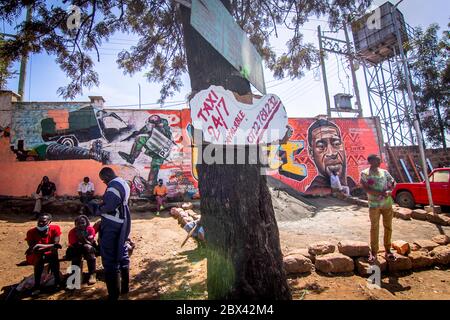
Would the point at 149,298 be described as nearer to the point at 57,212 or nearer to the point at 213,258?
the point at 213,258

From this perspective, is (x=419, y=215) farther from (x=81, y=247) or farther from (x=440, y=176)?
(x=81, y=247)

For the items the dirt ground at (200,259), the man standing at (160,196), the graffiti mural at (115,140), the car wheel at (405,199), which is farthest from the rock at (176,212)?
the car wheel at (405,199)

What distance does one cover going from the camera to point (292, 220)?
829cm

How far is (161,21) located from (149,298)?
14.5ft

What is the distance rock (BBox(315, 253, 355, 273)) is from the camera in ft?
12.2

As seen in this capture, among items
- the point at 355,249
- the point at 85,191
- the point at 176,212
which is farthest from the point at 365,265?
the point at 85,191

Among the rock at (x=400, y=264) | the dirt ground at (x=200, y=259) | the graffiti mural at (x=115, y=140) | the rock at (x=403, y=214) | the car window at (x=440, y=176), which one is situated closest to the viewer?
the dirt ground at (x=200, y=259)

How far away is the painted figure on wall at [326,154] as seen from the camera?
13.0 m

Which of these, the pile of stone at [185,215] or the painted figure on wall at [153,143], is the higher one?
the painted figure on wall at [153,143]

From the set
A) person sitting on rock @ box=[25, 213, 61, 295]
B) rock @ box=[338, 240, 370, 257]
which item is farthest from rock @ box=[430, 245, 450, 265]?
person sitting on rock @ box=[25, 213, 61, 295]

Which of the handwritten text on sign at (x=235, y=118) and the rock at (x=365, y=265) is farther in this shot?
the rock at (x=365, y=265)

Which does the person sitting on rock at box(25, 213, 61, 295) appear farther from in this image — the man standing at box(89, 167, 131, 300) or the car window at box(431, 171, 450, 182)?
the car window at box(431, 171, 450, 182)

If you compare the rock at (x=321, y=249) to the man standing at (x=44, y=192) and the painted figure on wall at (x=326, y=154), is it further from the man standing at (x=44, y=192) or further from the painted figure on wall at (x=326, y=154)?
the man standing at (x=44, y=192)

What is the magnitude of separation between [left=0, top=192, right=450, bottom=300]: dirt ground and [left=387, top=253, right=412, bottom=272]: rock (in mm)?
111
